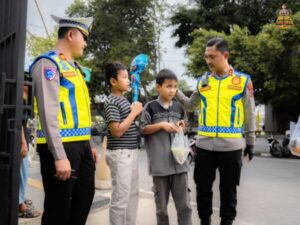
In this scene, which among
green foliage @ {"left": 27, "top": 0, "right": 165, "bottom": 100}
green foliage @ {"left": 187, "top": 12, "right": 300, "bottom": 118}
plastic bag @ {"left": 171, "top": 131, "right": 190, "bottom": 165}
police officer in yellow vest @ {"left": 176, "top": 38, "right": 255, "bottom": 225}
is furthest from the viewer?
green foliage @ {"left": 27, "top": 0, "right": 165, "bottom": 100}

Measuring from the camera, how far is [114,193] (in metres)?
3.05

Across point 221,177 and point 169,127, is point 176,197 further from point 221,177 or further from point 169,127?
point 169,127

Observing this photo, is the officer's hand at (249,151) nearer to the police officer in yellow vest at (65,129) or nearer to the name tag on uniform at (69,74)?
the police officer in yellow vest at (65,129)

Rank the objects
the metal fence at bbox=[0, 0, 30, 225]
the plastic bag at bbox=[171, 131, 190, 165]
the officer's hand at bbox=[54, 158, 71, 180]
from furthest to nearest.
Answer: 1. the plastic bag at bbox=[171, 131, 190, 165]
2. the officer's hand at bbox=[54, 158, 71, 180]
3. the metal fence at bbox=[0, 0, 30, 225]

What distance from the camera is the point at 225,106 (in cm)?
333

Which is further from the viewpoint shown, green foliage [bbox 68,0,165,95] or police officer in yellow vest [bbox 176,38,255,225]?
green foliage [bbox 68,0,165,95]

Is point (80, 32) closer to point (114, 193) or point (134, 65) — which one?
point (134, 65)

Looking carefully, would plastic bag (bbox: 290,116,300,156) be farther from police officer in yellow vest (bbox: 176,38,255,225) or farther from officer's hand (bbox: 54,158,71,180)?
officer's hand (bbox: 54,158,71,180)

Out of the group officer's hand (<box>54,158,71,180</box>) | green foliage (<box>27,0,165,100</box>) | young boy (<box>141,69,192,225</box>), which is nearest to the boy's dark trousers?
young boy (<box>141,69,192,225</box>)

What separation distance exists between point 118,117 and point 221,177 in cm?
106

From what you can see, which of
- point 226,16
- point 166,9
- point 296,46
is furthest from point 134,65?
point 166,9

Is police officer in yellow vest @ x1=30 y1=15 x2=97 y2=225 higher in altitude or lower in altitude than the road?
higher

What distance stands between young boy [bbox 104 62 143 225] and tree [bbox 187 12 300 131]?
31.1ft

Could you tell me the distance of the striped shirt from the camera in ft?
10.0
